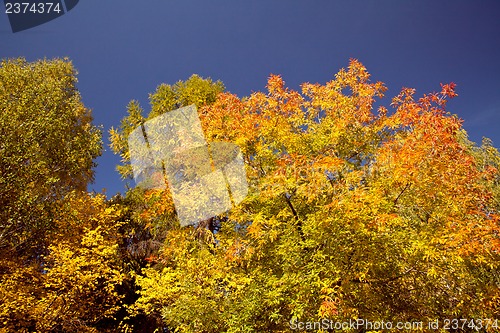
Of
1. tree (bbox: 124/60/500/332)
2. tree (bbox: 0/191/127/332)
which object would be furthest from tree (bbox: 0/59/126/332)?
tree (bbox: 124/60/500/332)

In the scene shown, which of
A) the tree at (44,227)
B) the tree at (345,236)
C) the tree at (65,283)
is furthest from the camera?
the tree at (44,227)

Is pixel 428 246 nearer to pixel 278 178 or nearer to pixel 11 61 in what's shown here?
pixel 278 178

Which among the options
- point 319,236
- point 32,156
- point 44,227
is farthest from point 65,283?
point 319,236

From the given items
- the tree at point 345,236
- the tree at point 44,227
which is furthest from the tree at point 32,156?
the tree at point 345,236

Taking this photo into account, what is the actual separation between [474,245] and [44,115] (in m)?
14.9

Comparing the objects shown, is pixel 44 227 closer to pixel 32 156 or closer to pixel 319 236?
pixel 32 156

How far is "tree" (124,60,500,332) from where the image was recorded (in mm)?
6477

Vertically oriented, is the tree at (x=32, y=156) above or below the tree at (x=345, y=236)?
above

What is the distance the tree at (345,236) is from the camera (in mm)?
6477

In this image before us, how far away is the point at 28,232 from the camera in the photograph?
1207 cm

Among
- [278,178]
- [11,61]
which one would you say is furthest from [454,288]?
[11,61]

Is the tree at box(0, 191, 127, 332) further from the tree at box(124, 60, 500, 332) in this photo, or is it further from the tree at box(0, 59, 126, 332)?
the tree at box(124, 60, 500, 332)

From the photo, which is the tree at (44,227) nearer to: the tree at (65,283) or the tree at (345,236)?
the tree at (65,283)

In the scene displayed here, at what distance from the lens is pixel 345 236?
6.77 m
